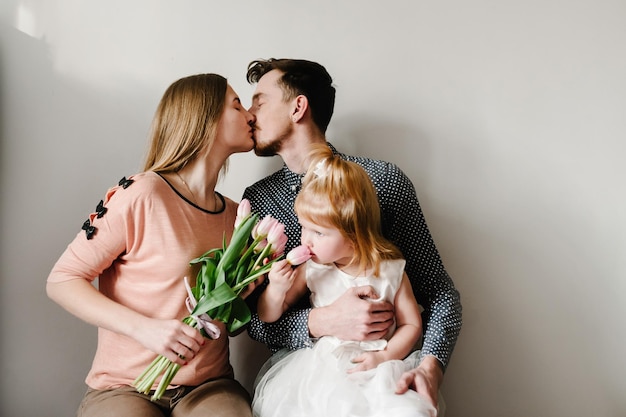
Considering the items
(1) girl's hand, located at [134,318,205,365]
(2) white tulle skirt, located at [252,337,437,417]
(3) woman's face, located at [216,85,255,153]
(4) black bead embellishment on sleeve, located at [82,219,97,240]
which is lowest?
(2) white tulle skirt, located at [252,337,437,417]

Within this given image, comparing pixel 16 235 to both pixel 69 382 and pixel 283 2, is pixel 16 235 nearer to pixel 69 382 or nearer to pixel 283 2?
pixel 69 382

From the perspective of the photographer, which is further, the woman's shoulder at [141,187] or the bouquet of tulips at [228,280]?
the woman's shoulder at [141,187]

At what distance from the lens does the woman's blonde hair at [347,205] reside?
4.50 feet

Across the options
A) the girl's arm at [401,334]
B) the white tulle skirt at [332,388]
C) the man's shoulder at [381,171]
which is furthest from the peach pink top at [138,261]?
the man's shoulder at [381,171]

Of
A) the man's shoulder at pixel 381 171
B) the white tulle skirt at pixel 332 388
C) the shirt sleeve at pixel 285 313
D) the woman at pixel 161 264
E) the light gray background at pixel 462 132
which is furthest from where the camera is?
the light gray background at pixel 462 132

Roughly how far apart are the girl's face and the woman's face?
38cm

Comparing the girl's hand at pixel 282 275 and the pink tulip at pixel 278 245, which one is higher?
the pink tulip at pixel 278 245

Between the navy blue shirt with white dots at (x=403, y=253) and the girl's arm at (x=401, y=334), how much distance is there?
0.09 metres

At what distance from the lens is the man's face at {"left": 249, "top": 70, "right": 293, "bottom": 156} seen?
1722mm

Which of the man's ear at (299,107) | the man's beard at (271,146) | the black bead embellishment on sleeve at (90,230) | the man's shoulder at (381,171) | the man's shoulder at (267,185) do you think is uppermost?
the man's ear at (299,107)

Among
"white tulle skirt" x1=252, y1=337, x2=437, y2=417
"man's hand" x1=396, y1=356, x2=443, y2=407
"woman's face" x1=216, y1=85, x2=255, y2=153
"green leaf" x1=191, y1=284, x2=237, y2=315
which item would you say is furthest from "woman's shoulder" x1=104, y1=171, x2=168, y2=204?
"man's hand" x1=396, y1=356, x2=443, y2=407

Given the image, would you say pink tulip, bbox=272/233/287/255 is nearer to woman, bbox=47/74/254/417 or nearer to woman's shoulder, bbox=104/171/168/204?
woman, bbox=47/74/254/417

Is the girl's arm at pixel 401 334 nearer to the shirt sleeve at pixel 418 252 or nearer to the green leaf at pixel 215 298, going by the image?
the shirt sleeve at pixel 418 252

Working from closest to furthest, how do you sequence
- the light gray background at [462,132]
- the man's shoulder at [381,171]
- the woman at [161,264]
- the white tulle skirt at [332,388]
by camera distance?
the white tulle skirt at [332,388], the woman at [161,264], the man's shoulder at [381,171], the light gray background at [462,132]
